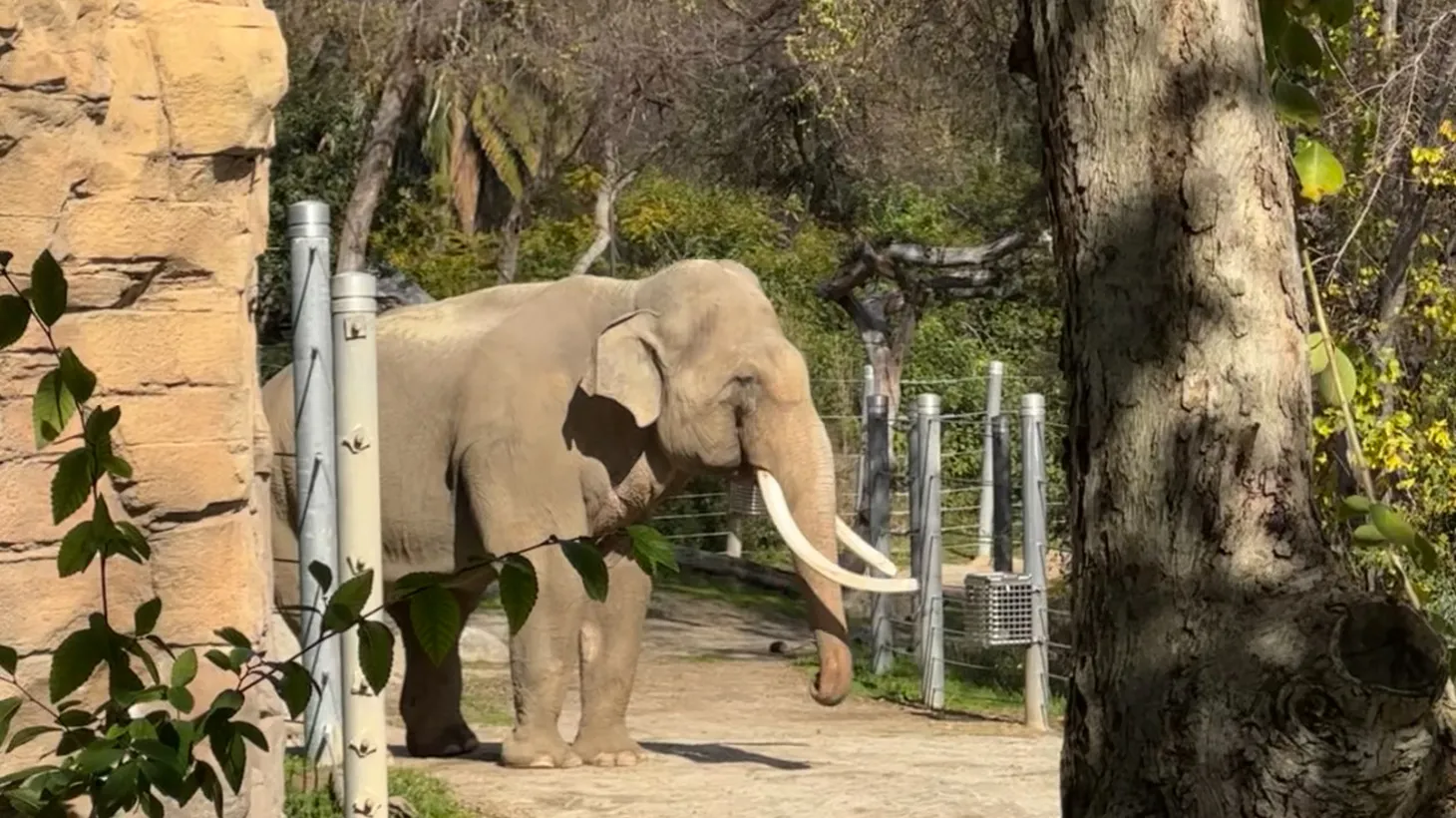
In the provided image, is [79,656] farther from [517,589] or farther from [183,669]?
[517,589]

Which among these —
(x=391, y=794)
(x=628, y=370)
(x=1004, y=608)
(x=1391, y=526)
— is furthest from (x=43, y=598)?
(x=1004, y=608)

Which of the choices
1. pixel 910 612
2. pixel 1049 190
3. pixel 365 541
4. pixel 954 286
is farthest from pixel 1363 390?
pixel 954 286

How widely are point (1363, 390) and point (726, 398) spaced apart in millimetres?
2479

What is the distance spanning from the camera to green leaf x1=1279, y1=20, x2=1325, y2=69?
2811 mm

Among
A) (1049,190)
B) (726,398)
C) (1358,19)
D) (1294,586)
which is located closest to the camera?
(1294,586)

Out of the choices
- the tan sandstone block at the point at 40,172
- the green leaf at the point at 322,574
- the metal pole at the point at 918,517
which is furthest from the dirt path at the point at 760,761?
the green leaf at the point at 322,574

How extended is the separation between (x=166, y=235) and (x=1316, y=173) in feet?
10.8

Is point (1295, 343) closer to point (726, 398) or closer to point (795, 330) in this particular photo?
point (726, 398)

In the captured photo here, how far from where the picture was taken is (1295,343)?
8.21 feet

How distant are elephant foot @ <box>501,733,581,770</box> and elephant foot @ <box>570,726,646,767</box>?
0.18 metres

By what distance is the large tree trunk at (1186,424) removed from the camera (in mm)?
2422

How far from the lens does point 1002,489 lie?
46.1ft

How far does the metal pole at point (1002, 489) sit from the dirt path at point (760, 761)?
4.42 feet

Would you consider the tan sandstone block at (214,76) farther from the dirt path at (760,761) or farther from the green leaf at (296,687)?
the green leaf at (296,687)
